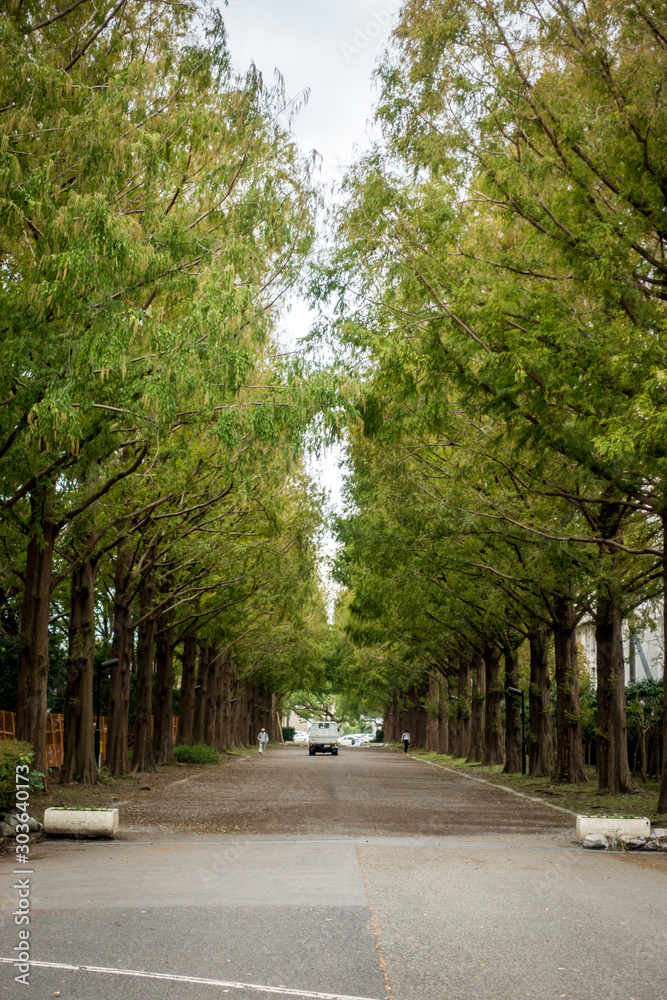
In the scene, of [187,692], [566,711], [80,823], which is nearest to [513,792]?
[566,711]

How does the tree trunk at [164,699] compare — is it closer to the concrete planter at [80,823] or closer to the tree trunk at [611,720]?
the tree trunk at [611,720]

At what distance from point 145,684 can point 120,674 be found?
4.25 metres

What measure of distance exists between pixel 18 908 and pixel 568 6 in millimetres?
12926

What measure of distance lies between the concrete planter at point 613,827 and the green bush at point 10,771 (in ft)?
24.9

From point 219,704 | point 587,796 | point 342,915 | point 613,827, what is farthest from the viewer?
point 219,704

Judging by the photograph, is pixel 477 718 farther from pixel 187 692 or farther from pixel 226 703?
pixel 226 703

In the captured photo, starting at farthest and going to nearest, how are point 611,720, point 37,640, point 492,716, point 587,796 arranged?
point 492,716, point 587,796, point 611,720, point 37,640

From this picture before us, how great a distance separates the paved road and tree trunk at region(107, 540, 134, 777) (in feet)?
32.6

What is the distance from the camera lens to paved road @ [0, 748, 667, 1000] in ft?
20.4

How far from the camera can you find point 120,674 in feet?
84.5

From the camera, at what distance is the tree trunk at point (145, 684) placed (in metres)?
28.1

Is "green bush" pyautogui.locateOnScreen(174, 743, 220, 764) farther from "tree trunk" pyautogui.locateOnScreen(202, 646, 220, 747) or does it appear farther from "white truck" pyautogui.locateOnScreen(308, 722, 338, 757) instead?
"white truck" pyautogui.locateOnScreen(308, 722, 338, 757)

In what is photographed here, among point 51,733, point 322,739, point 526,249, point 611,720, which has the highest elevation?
point 526,249

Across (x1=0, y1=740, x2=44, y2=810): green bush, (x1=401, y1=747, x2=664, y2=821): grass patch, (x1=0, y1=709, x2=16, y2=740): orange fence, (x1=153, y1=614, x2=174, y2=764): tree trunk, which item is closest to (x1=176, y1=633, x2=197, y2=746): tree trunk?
Result: (x1=153, y1=614, x2=174, y2=764): tree trunk
